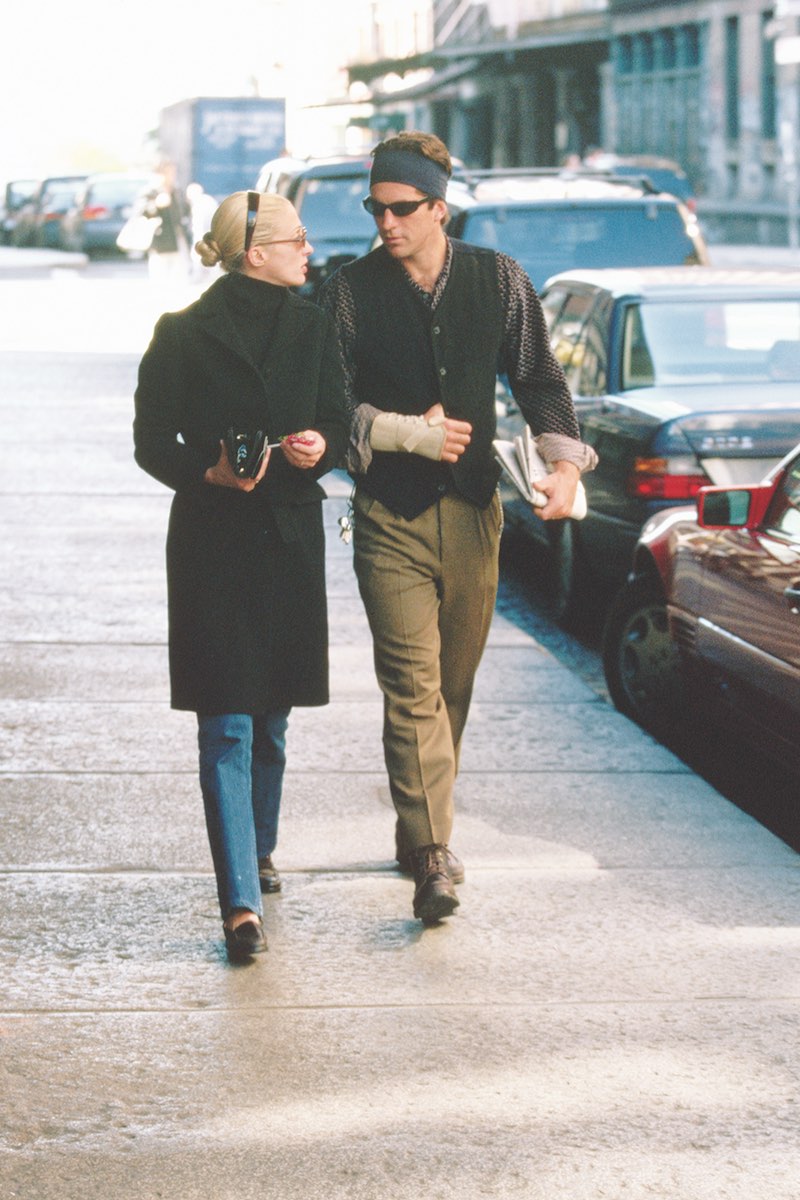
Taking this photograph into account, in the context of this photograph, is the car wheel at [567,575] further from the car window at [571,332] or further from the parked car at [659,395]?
the car window at [571,332]

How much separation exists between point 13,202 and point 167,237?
29.2 meters

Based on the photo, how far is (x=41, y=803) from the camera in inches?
264

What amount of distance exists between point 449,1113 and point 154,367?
6.02 ft

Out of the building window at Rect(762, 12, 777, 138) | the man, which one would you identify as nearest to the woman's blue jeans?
the man

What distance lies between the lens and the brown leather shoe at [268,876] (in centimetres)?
573

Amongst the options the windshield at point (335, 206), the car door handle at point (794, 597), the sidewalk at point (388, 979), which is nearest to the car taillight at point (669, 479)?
the sidewalk at point (388, 979)

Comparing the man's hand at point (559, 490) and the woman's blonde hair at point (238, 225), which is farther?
the man's hand at point (559, 490)

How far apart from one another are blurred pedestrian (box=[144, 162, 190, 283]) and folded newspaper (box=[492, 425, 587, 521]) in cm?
2400

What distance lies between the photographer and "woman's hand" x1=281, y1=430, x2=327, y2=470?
4.96m

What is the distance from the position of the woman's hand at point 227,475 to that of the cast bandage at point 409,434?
309 millimetres

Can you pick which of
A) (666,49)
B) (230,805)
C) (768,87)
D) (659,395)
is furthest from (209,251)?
(666,49)

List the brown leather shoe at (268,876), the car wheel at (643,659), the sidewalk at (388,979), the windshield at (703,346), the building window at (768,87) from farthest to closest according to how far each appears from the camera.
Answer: the building window at (768,87) → the windshield at (703,346) → the car wheel at (643,659) → the brown leather shoe at (268,876) → the sidewalk at (388,979)

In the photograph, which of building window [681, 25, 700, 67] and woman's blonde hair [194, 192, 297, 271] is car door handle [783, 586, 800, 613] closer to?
woman's blonde hair [194, 192, 297, 271]

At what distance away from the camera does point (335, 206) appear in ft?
72.8
